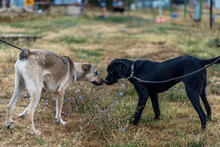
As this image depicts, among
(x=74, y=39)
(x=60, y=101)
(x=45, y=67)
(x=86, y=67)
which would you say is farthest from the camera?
(x=74, y=39)

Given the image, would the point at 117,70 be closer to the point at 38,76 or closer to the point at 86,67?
the point at 86,67

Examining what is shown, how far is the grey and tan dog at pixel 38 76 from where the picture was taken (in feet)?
13.1

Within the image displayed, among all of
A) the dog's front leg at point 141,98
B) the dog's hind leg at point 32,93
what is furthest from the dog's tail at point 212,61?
the dog's hind leg at point 32,93

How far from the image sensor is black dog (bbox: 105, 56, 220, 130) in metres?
4.35

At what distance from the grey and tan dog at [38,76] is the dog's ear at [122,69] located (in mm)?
748

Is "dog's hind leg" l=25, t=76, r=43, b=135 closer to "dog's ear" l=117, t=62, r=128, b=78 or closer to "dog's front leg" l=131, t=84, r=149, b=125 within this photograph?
"dog's ear" l=117, t=62, r=128, b=78

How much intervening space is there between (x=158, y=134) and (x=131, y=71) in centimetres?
110

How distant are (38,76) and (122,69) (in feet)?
4.76

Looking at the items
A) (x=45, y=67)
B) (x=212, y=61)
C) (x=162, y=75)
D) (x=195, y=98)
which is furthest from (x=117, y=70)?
(x=212, y=61)

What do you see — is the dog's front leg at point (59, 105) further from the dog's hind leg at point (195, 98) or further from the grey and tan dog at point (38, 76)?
the dog's hind leg at point (195, 98)

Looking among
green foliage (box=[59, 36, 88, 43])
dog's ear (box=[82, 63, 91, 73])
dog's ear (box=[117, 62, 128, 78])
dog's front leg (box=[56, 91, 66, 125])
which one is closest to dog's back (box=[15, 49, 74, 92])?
dog's front leg (box=[56, 91, 66, 125])

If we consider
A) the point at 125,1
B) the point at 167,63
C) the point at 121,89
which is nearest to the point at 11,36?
the point at 121,89

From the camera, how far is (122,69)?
191 inches

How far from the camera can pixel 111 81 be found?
16.7 feet
